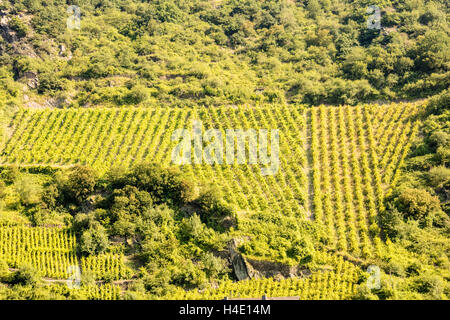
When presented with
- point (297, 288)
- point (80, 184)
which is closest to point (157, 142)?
point (80, 184)

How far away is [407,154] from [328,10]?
3697 centimetres

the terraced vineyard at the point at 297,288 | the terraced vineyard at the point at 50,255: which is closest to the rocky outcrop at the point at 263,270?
the terraced vineyard at the point at 297,288

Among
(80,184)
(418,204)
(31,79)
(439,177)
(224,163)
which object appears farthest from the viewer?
(31,79)

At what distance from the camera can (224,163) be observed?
36.7 meters

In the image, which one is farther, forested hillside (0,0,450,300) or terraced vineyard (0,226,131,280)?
terraced vineyard (0,226,131,280)

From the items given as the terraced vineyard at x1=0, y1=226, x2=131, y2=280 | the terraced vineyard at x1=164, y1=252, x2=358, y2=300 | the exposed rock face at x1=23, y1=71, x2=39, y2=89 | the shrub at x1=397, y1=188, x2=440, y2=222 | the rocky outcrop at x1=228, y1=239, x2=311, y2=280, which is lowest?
the terraced vineyard at x1=164, y1=252, x2=358, y2=300

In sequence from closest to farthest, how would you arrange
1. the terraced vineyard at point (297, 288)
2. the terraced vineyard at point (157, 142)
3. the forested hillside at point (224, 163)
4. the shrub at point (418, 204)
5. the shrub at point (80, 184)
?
the terraced vineyard at point (297, 288), the forested hillside at point (224, 163), the shrub at point (418, 204), the shrub at point (80, 184), the terraced vineyard at point (157, 142)

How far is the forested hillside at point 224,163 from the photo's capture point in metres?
28.4

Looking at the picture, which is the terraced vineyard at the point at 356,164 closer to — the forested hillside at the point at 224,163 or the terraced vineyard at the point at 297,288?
the forested hillside at the point at 224,163

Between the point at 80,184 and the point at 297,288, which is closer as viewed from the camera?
the point at 297,288

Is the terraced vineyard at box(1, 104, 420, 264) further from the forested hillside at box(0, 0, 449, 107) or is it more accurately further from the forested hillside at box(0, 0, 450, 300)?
the forested hillside at box(0, 0, 449, 107)

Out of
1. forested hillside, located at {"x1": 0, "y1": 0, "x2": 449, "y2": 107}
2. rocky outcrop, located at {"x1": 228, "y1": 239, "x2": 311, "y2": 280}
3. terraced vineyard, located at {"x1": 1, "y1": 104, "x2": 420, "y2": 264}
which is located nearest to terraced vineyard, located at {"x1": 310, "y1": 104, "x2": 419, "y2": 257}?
terraced vineyard, located at {"x1": 1, "y1": 104, "x2": 420, "y2": 264}

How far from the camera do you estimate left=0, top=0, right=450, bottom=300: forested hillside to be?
28.4 metres

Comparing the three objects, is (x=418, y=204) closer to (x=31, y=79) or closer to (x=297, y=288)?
(x=297, y=288)
